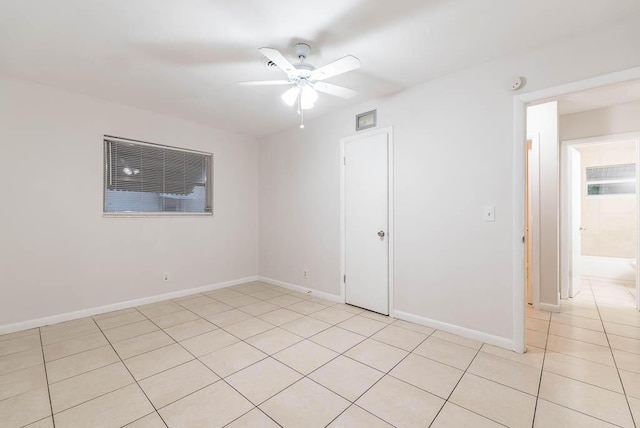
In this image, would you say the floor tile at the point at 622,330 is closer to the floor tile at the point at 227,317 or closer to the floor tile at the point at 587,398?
the floor tile at the point at 587,398

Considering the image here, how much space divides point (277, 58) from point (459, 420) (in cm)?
258

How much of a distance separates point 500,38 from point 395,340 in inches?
Result: 108

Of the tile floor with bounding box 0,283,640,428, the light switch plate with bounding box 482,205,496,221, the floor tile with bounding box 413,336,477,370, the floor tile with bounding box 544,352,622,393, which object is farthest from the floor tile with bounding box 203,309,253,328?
the floor tile with bounding box 544,352,622,393

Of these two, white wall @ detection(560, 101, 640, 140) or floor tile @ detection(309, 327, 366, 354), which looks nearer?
floor tile @ detection(309, 327, 366, 354)

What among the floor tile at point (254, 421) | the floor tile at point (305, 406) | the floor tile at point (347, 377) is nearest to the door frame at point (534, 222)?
the floor tile at point (347, 377)

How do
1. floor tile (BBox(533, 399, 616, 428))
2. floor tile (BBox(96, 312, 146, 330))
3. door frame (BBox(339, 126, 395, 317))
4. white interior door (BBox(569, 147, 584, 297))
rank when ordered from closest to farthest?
floor tile (BBox(533, 399, 616, 428)) → floor tile (BBox(96, 312, 146, 330)) → door frame (BBox(339, 126, 395, 317)) → white interior door (BBox(569, 147, 584, 297))

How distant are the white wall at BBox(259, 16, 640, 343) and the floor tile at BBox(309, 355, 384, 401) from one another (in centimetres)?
115

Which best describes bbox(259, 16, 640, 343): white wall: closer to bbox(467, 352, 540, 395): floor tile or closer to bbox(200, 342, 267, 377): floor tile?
bbox(467, 352, 540, 395): floor tile

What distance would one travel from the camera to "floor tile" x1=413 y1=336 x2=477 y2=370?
7.21 feet

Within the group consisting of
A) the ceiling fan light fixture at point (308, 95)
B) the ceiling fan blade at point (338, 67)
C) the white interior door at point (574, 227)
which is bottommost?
the white interior door at point (574, 227)

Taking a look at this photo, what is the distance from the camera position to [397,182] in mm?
3146

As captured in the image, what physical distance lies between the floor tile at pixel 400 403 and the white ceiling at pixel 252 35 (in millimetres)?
2596

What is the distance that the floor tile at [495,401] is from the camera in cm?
159

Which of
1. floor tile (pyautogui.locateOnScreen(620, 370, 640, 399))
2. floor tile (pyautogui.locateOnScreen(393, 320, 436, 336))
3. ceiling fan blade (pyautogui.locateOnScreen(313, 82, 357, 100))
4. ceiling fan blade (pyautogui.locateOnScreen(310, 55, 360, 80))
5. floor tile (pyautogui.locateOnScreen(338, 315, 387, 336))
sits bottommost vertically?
floor tile (pyautogui.locateOnScreen(338, 315, 387, 336))
